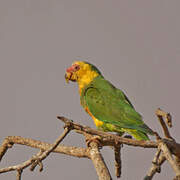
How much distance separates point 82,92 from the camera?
6836 millimetres

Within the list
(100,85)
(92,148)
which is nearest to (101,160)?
(92,148)

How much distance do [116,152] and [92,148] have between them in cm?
56

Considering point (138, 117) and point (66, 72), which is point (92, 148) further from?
point (66, 72)

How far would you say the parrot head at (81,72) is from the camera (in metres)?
7.26

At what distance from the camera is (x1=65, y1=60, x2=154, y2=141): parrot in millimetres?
5605

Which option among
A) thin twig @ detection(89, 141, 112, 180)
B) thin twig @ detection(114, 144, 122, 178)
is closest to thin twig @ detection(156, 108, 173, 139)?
thin twig @ detection(89, 141, 112, 180)

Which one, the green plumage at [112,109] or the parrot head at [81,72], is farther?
the parrot head at [81,72]

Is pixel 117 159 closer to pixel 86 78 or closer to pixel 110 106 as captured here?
pixel 110 106

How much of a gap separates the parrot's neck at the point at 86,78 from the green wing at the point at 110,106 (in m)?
0.29

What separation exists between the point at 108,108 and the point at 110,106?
48mm

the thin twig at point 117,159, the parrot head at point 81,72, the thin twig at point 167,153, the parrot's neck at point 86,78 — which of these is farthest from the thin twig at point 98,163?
the parrot head at point 81,72

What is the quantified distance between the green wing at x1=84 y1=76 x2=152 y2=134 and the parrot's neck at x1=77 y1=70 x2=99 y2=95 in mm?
290

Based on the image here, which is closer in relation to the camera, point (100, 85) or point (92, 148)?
point (92, 148)

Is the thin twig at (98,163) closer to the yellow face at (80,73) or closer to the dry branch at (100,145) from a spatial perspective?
the dry branch at (100,145)
